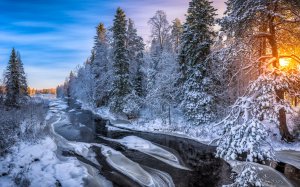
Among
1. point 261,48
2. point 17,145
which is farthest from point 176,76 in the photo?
point 17,145

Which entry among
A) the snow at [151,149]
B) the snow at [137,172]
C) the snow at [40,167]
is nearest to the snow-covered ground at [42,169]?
the snow at [40,167]

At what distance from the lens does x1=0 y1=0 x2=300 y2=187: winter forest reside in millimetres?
8211

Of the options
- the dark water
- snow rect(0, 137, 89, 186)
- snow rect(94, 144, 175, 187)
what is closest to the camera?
snow rect(0, 137, 89, 186)

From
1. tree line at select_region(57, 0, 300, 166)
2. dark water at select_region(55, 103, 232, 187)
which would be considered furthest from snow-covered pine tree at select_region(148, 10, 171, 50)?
dark water at select_region(55, 103, 232, 187)

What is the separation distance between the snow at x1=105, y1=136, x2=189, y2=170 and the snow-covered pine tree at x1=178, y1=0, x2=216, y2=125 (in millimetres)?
6285

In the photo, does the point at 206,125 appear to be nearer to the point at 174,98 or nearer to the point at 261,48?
the point at 174,98

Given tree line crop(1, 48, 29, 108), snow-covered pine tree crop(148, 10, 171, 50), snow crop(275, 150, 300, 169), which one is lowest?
snow crop(275, 150, 300, 169)

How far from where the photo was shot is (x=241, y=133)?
24.5ft

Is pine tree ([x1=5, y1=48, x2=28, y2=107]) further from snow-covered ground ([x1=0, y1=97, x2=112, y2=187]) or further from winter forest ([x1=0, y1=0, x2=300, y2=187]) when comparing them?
snow-covered ground ([x1=0, y1=97, x2=112, y2=187])

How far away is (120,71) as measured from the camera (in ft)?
107

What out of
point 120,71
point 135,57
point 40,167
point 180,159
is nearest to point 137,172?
point 180,159

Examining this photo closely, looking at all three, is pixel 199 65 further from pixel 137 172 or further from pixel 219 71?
pixel 137 172

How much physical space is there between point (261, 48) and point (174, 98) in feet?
40.9

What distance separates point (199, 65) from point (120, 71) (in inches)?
507
